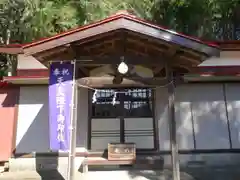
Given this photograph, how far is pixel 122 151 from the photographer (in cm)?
989

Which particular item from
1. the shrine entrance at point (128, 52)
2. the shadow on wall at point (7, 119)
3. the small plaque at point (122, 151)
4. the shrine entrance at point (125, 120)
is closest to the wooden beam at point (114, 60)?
the shrine entrance at point (128, 52)

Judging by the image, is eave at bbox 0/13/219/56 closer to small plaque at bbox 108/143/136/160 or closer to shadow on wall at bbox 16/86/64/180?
shadow on wall at bbox 16/86/64/180

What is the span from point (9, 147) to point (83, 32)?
5747mm

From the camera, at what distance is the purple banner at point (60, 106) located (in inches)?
293

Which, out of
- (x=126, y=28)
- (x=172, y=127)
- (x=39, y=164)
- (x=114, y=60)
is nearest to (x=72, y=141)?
(x=114, y=60)

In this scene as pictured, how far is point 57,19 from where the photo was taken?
13.1m

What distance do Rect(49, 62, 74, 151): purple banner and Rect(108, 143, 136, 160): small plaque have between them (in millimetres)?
2749

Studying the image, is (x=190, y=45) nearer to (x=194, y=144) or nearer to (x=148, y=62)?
(x=148, y=62)

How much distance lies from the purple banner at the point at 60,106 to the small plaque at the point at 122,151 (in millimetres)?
2749

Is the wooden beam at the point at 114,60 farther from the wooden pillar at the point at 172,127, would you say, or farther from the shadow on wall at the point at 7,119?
the shadow on wall at the point at 7,119

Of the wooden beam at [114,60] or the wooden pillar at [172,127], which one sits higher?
the wooden beam at [114,60]

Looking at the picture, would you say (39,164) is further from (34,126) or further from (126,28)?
(126,28)

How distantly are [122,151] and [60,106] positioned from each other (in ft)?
10.7

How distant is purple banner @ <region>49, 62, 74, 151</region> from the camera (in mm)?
7438
